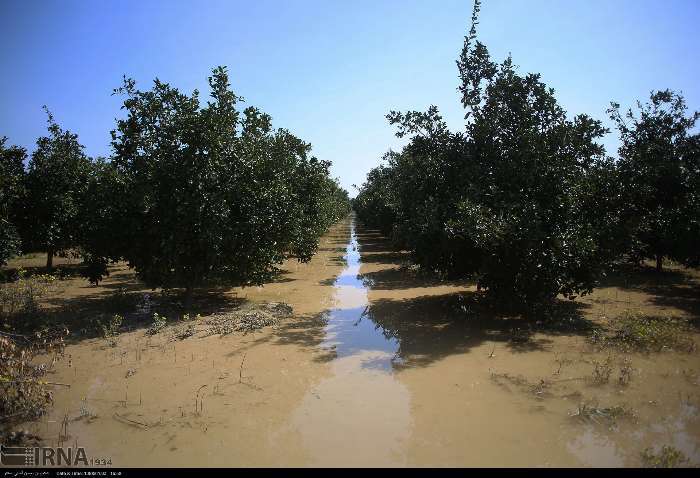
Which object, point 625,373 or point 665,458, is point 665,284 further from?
point 665,458

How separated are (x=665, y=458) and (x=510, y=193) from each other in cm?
696

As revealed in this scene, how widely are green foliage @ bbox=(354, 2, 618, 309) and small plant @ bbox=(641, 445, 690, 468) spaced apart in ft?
16.8

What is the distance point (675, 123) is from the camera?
17641mm

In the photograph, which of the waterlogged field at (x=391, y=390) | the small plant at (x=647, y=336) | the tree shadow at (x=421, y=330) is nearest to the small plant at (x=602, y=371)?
the waterlogged field at (x=391, y=390)

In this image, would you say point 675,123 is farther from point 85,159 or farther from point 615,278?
point 85,159

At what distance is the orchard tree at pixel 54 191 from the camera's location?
57.8 feet

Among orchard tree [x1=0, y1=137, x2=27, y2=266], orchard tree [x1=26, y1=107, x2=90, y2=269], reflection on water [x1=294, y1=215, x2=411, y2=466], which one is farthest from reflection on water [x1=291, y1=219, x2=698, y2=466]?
orchard tree [x1=26, y1=107, x2=90, y2=269]

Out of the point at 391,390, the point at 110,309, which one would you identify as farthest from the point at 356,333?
the point at 110,309

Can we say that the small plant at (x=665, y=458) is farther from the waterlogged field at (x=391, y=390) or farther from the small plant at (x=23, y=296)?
the small plant at (x=23, y=296)

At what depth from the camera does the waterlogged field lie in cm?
526

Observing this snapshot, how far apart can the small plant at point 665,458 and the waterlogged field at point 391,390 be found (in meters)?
0.04

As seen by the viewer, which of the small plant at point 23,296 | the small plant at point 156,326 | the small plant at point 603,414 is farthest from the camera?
the small plant at point 23,296

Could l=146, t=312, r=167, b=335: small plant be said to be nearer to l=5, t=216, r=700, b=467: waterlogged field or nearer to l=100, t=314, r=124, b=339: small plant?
l=5, t=216, r=700, b=467: waterlogged field
